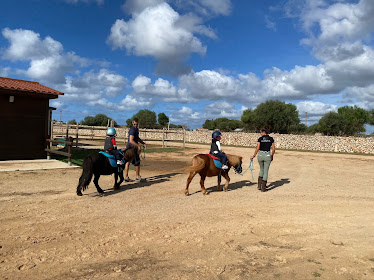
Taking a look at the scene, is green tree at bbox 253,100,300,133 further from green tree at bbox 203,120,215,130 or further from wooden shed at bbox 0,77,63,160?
wooden shed at bbox 0,77,63,160

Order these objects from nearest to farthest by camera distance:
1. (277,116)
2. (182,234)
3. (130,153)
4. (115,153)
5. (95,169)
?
(182,234)
(95,169)
(115,153)
(130,153)
(277,116)

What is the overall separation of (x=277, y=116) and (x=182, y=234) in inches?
1845

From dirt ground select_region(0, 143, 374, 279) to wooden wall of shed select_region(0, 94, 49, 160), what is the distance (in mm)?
4932

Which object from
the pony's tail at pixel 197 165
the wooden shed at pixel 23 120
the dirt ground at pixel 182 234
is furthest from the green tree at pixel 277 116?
the pony's tail at pixel 197 165

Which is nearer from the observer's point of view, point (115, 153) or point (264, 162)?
Answer: point (115, 153)

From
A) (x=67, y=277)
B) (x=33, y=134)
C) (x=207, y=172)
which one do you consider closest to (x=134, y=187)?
(x=207, y=172)

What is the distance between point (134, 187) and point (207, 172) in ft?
7.23

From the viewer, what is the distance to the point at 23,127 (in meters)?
12.2

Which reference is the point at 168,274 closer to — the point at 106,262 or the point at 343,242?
the point at 106,262

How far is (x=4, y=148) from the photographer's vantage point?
1169 centimetres

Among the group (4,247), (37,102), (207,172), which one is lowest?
(4,247)

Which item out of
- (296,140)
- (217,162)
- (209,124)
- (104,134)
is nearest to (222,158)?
(217,162)

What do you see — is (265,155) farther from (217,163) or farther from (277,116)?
(277,116)

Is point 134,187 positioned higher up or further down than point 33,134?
further down
